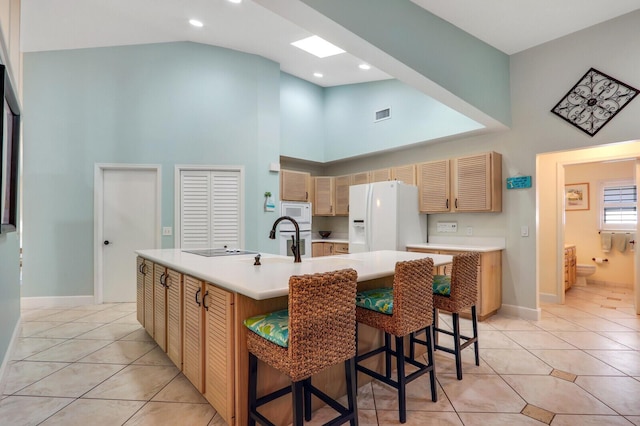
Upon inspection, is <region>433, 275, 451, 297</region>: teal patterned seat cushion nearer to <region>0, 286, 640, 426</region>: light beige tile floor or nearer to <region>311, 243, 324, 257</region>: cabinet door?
<region>0, 286, 640, 426</region>: light beige tile floor

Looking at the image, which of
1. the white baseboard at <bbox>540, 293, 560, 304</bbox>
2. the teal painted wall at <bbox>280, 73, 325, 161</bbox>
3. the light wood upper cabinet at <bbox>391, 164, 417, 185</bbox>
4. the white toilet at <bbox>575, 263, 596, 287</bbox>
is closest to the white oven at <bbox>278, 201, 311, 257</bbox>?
the teal painted wall at <bbox>280, 73, 325, 161</bbox>

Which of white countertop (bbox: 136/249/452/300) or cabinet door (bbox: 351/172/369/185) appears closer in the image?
white countertop (bbox: 136/249/452/300)

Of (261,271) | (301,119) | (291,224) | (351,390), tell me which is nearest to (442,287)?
(351,390)

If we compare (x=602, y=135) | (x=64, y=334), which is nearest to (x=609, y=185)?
(x=602, y=135)

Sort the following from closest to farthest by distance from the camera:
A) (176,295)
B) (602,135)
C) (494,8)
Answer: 1. (176,295)
2. (494,8)
3. (602,135)

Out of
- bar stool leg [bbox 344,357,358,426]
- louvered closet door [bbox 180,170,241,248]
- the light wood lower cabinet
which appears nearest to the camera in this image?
bar stool leg [bbox 344,357,358,426]

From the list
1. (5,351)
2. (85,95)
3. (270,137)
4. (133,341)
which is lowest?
(133,341)

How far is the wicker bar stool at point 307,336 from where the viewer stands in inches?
53.6

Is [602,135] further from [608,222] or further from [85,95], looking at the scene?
[85,95]

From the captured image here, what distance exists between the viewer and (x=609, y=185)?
18.0 feet

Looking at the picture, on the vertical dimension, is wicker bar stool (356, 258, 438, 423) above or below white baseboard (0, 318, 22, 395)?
above

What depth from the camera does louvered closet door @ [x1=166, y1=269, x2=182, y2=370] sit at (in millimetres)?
2227

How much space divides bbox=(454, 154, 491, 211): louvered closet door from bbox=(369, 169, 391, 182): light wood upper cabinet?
108 cm

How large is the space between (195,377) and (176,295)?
0.57m
